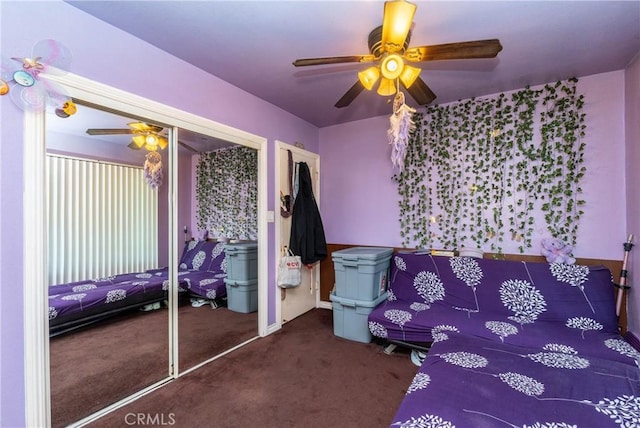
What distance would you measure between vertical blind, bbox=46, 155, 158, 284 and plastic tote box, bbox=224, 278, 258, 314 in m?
0.93

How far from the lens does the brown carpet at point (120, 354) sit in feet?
5.73

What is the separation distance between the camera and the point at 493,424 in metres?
1.15

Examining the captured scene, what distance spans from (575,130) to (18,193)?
13.4ft

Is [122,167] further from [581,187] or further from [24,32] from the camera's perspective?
[581,187]

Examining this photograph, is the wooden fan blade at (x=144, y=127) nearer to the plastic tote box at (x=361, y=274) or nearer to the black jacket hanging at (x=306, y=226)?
the black jacket hanging at (x=306, y=226)

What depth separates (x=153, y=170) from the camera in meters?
2.29

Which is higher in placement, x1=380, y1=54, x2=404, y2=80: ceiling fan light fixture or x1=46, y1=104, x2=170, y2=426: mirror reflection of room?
x1=380, y1=54, x2=404, y2=80: ceiling fan light fixture

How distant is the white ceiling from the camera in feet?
5.46

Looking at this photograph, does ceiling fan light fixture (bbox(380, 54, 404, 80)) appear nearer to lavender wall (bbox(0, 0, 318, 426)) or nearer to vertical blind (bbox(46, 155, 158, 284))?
lavender wall (bbox(0, 0, 318, 426))

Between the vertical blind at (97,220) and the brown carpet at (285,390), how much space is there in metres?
1.00

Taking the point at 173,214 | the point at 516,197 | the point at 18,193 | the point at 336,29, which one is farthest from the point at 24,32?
the point at 516,197

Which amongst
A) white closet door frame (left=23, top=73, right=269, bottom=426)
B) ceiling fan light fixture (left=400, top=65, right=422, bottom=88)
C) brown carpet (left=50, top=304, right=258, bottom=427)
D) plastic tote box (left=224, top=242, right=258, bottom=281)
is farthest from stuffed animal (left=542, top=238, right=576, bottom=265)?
white closet door frame (left=23, top=73, right=269, bottom=426)

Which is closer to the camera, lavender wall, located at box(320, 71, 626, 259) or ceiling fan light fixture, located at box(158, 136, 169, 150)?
ceiling fan light fixture, located at box(158, 136, 169, 150)

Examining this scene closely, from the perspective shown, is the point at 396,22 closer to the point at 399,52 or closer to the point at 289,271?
the point at 399,52
